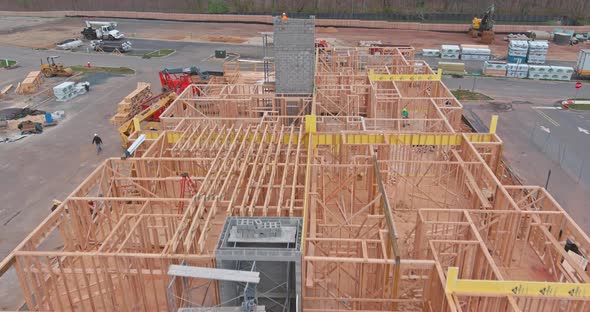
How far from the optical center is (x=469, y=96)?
40.7 metres

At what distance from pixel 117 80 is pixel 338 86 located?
29333 millimetres

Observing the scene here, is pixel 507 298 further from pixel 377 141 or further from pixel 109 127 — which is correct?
pixel 109 127

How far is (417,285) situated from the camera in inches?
567

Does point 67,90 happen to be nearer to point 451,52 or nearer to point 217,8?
point 451,52

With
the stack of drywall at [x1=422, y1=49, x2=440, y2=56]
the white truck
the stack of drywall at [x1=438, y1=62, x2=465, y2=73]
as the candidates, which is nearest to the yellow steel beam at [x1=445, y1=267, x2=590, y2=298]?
the stack of drywall at [x1=438, y1=62, x2=465, y2=73]

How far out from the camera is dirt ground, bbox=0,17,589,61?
6372 cm

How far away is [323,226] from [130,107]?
25.3 metres

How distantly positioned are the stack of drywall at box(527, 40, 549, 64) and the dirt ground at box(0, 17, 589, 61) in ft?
21.4

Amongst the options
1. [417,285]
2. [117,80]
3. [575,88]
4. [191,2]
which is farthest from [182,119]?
[191,2]

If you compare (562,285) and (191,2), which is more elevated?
(191,2)

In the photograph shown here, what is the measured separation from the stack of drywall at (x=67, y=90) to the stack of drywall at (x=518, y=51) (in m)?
48.0

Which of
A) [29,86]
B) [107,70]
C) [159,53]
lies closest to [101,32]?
[159,53]

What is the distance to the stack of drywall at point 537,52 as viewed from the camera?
5084cm

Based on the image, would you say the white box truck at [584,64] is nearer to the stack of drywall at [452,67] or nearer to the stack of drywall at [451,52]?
the stack of drywall at [452,67]
